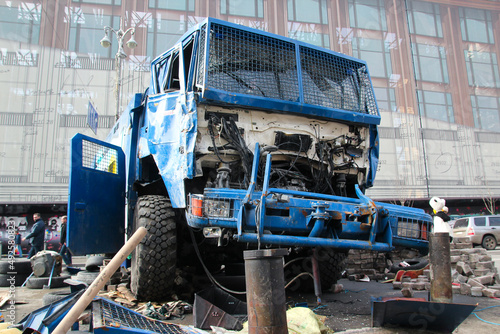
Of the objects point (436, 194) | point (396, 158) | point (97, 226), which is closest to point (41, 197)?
point (97, 226)

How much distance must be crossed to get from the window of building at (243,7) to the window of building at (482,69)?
56.3ft

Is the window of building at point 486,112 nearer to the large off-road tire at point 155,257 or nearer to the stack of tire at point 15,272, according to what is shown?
the large off-road tire at point 155,257

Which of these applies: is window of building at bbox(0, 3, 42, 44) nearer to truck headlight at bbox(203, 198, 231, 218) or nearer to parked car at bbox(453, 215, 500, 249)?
truck headlight at bbox(203, 198, 231, 218)

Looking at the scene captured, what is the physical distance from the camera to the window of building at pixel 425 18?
2947cm

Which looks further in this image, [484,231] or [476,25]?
[476,25]

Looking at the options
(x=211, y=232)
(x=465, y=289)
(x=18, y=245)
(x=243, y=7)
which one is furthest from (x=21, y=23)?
(x=465, y=289)

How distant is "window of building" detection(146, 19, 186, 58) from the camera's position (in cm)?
2420

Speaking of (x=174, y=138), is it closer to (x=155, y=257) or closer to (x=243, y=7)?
(x=155, y=257)

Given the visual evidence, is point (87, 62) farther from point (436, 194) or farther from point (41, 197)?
point (436, 194)

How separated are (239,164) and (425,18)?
31518mm

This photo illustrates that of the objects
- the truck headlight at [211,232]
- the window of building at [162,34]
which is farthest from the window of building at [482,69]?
the truck headlight at [211,232]

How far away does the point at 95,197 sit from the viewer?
187 inches

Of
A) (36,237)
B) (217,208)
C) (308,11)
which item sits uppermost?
(308,11)

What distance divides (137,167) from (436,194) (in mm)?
24577
